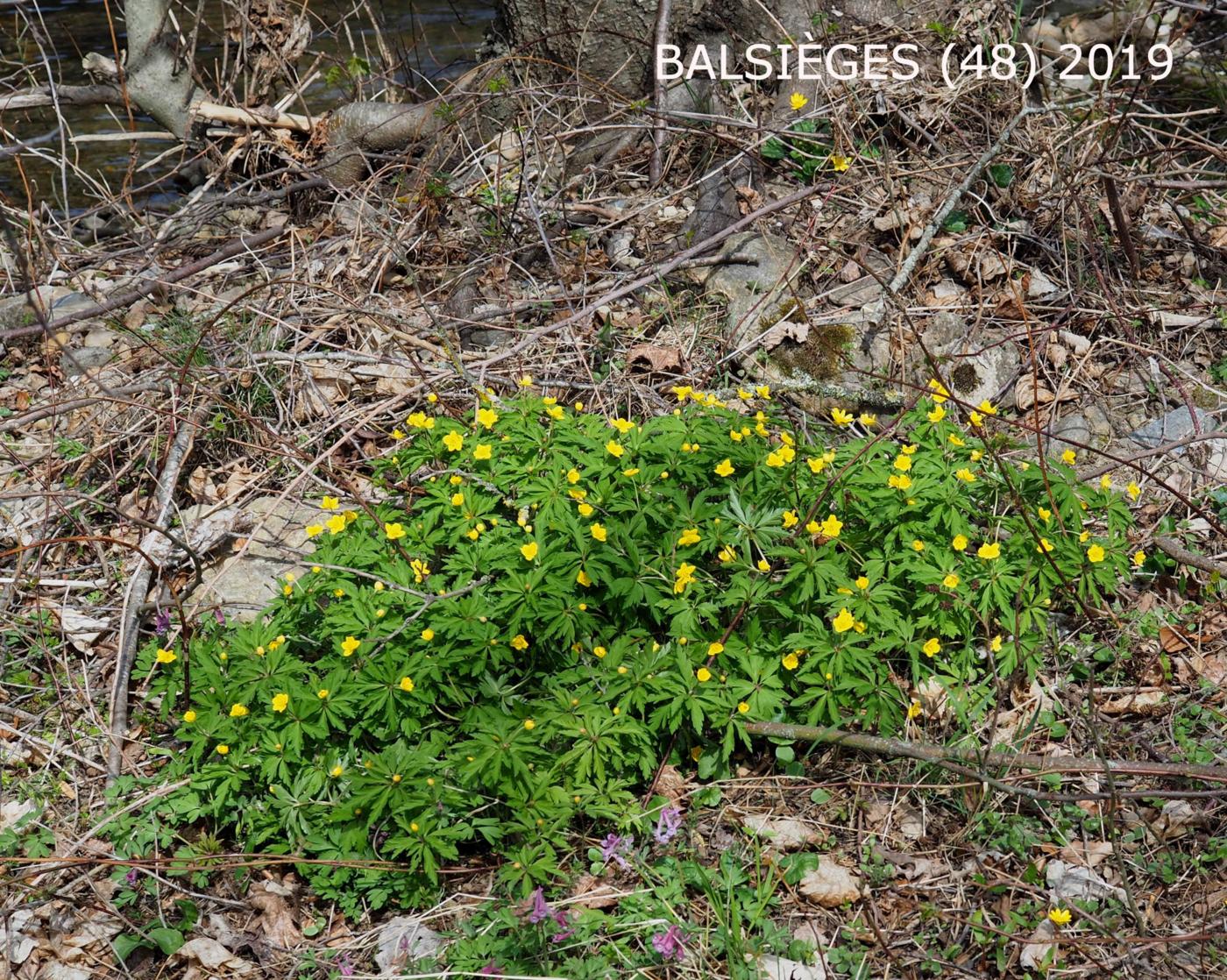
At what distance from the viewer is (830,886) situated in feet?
9.24

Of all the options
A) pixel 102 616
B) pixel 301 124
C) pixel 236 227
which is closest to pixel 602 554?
pixel 102 616

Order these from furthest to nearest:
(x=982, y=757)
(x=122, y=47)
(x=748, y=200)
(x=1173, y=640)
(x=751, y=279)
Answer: (x=122, y=47), (x=748, y=200), (x=751, y=279), (x=1173, y=640), (x=982, y=757)

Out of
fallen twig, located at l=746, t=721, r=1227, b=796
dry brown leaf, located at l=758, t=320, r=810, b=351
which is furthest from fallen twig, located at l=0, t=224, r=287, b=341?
fallen twig, located at l=746, t=721, r=1227, b=796

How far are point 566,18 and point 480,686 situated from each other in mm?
4215

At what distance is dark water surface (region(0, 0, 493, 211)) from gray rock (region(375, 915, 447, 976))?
4700 mm

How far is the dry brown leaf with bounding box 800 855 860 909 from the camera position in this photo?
9.18 feet

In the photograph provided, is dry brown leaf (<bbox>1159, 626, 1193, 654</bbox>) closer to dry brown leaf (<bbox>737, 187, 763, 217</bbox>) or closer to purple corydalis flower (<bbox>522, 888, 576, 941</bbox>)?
purple corydalis flower (<bbox>522, 888, 576, 941</bbox>)

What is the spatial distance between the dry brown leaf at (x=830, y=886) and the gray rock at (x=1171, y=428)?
222 centimetres

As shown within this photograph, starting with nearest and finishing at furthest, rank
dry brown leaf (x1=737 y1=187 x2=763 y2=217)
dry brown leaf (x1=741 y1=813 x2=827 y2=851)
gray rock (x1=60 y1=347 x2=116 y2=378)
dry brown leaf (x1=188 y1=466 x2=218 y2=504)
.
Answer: dry brown leaf (x1=741 y1=813 x2=827 y2=851) < dry brown leaf (x1=188 y1=466 x2=218 y2=504) < gray rock (x1=60 y1=347 x2=116 y2=378) < dry brown leaf (x1=737 y1=187 x2=763 y2=217)

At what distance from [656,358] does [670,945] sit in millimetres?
2464

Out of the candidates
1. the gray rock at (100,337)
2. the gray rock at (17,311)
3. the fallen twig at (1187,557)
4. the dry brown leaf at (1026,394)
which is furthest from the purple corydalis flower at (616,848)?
the gray rock at (17,311)

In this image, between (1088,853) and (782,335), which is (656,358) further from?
(1088,853)

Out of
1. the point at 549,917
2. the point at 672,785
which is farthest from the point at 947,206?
the point at 549,917

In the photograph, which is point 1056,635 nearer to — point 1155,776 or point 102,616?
point 1155,776
